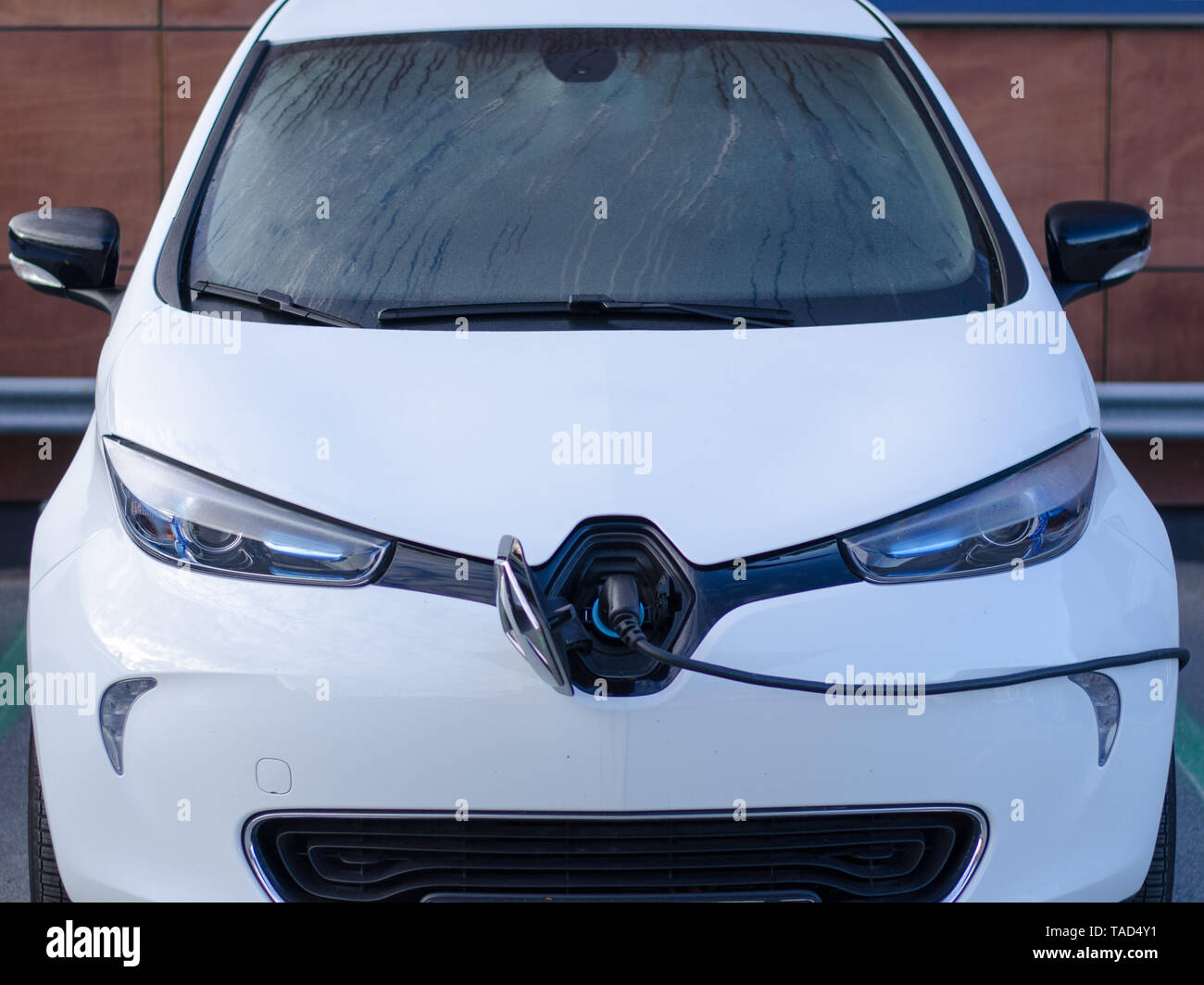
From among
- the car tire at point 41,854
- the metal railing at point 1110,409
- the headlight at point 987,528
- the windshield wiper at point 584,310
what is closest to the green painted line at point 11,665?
the metal railing at point 1110,409

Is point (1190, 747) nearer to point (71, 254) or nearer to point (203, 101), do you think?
point (71, 254)

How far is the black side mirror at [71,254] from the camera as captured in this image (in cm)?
261

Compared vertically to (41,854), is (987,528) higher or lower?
higher

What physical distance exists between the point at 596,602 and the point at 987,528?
59cm

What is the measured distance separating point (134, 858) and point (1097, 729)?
53.7 inches

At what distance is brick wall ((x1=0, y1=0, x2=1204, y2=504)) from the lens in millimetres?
5977

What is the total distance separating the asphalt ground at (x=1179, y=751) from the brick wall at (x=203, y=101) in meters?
1.11

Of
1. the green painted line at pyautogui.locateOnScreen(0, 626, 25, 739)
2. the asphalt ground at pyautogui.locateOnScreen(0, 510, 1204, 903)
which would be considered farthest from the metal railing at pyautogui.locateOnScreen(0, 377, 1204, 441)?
the green painted line at pyautogui.locateOnScreen(0, 626, 25, 739)

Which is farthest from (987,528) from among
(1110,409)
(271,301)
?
(1110,409)

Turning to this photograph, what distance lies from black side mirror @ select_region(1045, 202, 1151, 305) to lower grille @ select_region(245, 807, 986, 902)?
4.43 feet

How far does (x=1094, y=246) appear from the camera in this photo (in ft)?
8.77

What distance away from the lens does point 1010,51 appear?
236 inches

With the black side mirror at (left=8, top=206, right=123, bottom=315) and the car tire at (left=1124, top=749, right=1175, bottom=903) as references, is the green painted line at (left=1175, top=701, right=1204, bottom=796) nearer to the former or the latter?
the car tire at (left=1124, top=749, right=1175, bottom=903)

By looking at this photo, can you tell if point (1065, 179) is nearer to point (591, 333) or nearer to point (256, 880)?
point (591, 333)
